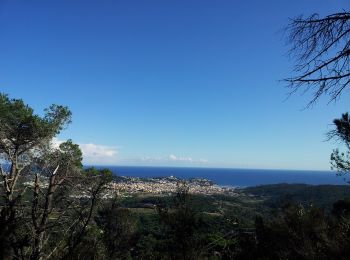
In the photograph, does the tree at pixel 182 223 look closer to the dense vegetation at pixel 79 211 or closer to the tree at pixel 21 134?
the dense vegetation at pixel 79 211

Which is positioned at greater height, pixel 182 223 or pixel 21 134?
pixel 21 134

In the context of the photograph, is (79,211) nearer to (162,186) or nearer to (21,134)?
(21,134)

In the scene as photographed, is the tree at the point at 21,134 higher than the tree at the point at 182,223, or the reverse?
the tree at the point at 21,134

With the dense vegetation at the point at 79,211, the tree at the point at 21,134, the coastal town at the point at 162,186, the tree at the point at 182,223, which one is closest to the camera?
the dense vegetation at the point at 79,211

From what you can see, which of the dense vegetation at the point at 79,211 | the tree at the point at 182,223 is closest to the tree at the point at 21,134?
the dense vegetation at the point at 79,211

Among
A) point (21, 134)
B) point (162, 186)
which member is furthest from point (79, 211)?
point (162, 186)

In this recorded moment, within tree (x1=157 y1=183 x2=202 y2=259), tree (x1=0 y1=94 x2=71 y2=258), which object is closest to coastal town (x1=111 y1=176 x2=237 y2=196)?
tree (x1=157 y1=183 x2=202 y2=259)

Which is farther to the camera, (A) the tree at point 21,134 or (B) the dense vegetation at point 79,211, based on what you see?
(A) the tree at point 21,134

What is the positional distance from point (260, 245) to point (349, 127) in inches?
541

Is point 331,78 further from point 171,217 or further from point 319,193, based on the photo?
point 319,193

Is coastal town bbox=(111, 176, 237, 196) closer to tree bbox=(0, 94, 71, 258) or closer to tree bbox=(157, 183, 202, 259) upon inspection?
tree bbox=(157, 183, 202, 259)

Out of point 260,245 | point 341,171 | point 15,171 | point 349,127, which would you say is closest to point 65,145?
point 15,171

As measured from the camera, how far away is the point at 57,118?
13.5 metres

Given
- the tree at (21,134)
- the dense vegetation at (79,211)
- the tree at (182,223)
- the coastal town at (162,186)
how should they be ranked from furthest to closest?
the coastal town at (162,186)
the tree at (182,223)
the tree at (21,134)
the dense vegetation at (79,211)
